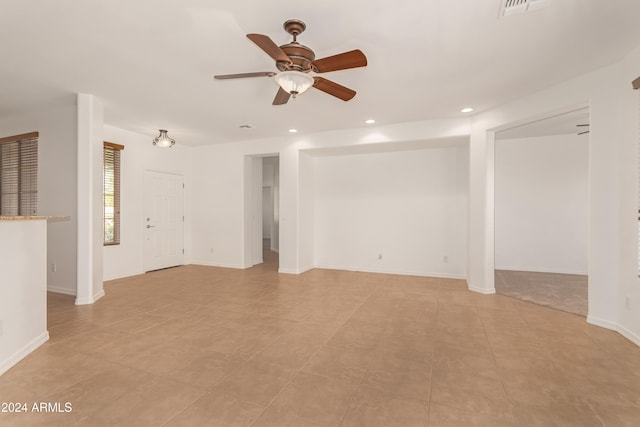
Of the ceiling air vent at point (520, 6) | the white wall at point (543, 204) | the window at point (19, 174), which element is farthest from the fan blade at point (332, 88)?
the window at point (19, 174)

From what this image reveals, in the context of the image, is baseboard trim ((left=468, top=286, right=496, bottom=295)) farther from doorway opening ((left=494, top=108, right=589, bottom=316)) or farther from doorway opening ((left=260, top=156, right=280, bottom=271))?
doorway opening ((left=260, top=156, right=280, bottom=271))

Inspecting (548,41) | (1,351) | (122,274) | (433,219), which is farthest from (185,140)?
(548,41)

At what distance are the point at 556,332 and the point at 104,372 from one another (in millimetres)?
4204

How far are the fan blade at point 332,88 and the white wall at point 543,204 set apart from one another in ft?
15.8

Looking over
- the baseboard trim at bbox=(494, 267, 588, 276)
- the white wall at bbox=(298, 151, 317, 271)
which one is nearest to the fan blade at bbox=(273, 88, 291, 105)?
the white wall at bbox=(298, 151, 317, 271)

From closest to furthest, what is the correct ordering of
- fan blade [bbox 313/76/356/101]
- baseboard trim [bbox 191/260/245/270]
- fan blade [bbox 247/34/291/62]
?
1. fan blade [bbox 247/34/291/62]
2. fan blade [bbox 313/76/356/101]
3. baseboard trim [bbox 191/260/245/270]

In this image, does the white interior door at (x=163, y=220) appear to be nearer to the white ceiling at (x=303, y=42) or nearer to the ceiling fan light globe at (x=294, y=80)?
the white ceiling at (x=303, y=42)

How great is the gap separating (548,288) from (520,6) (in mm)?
4452

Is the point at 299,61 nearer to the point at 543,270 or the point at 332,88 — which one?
the point at 332,88

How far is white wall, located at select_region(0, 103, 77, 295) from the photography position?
458 centimetres

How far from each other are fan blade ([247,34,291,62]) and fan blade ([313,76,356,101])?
52 cm

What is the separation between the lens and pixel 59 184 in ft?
15.3

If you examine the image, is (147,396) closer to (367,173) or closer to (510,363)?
(510,363)

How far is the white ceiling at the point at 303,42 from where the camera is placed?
2.30 m
